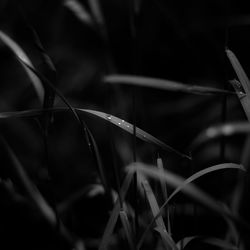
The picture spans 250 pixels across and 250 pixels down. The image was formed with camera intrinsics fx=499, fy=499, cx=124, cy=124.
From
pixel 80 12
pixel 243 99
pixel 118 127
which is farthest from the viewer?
pixel 118 127

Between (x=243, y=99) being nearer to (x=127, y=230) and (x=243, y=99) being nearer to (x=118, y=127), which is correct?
(x=127, y=230)

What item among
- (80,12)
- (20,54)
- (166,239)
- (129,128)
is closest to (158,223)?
(166,239)

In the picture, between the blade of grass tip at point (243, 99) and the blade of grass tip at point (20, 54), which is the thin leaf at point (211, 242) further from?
the blade of grass tip at point (20, 54)

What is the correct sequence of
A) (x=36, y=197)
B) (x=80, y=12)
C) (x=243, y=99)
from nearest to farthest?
(x=243, y=99)
(x=36, y=197)
(x=80, y=12)

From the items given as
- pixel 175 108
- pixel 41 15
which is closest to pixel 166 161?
pixel 175 108

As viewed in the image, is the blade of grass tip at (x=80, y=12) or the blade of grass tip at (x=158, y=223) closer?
the blade of grass tip at (x=158, y=223)

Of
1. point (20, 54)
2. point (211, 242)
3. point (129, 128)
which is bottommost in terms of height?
point (211, 242)

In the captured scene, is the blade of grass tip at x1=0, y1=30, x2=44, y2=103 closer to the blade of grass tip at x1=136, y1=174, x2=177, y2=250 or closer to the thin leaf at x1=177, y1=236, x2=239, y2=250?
the blade of grass tip at x1=136, y1=174, x2=177, y2=250

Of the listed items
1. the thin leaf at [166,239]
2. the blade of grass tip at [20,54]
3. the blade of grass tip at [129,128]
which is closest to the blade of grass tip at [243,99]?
the blade of grass tip at [129,128]

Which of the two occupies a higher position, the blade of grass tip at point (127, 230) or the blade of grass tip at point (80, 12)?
the blade of grass tip at point (80, 12)
